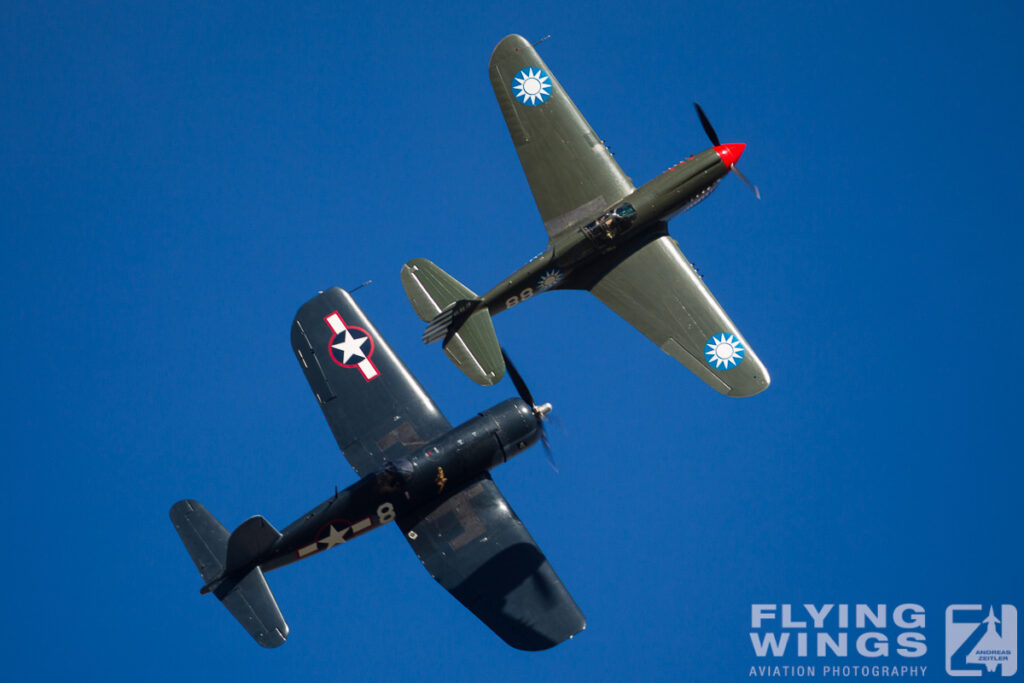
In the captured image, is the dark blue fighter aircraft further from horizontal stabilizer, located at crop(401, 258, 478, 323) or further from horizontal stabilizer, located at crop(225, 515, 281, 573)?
horizontal stabilizer, located at crop(401, 258, 478, 323)

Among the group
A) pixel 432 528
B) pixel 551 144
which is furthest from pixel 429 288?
pixel 432 528

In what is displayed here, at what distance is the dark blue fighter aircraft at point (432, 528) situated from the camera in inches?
601

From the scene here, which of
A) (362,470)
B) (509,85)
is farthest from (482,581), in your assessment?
(509,85)

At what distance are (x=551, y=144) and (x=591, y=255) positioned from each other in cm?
208

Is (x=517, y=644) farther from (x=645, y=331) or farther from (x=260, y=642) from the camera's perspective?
(x=645, y=331)

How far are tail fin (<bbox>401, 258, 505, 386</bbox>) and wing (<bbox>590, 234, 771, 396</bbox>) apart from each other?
2222 mm

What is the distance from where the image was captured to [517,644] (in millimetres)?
15383

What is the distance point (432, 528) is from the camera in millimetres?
15992

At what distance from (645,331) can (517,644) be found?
17.1 feet

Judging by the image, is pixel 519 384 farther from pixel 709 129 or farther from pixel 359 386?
pixel 709 129

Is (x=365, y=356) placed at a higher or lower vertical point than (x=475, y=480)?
higher

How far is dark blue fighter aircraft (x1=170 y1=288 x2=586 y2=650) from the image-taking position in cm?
1527

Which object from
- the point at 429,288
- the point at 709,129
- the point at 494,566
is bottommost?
the point at 494,566

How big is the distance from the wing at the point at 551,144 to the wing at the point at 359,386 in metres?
3.39
